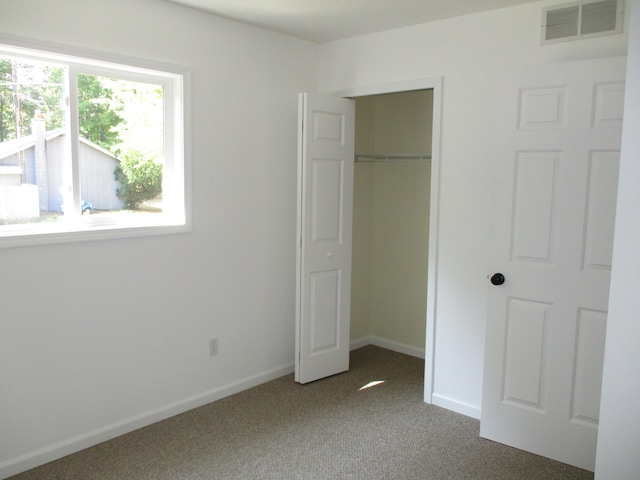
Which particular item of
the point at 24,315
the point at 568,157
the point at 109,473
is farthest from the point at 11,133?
the point at 568,157

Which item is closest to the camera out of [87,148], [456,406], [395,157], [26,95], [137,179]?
[26,95]

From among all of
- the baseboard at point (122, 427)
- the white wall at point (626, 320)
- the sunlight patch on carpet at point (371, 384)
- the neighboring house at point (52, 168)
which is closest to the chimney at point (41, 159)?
the neighboring house at point (52, 168)

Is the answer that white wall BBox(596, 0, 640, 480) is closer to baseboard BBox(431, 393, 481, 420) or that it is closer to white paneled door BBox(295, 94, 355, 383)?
baseboard BBox(431, 393, 481, 420)

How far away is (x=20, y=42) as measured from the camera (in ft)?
8.52

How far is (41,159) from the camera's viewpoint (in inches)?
112

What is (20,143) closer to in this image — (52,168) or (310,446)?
(52,168)

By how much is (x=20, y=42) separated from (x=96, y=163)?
2.35 feet

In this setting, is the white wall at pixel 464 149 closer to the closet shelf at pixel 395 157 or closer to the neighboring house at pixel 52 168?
the closet shelf at pixel 395 157

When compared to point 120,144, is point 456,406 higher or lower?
lower

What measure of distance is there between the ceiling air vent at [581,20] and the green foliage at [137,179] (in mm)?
2428

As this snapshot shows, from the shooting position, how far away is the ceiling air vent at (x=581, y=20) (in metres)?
2.84

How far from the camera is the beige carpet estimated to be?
2797mm

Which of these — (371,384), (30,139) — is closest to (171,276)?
(30,139)

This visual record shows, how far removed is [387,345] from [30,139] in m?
3.34
